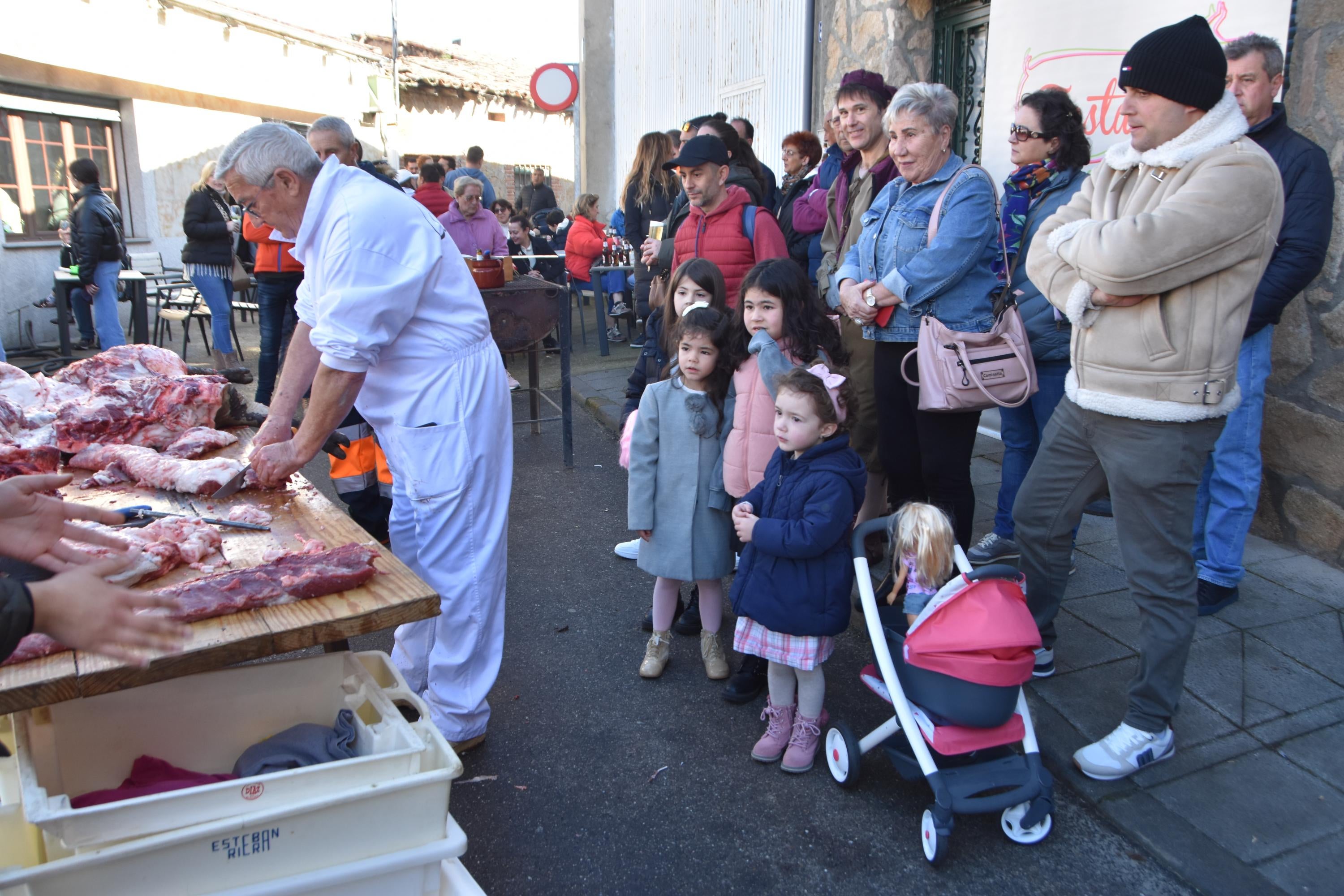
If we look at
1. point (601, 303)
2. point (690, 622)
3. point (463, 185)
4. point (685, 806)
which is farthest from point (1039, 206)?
point (601, 303)

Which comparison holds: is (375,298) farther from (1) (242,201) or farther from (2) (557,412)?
(2) (557,412)

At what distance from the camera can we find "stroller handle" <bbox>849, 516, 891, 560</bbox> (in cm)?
285

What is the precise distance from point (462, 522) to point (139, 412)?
5.12ft

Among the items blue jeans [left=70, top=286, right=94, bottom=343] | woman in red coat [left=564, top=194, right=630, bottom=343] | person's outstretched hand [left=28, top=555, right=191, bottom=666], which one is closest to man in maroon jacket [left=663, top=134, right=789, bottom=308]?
person's outstretched hand [left=28, top=555, right=191, bottom=666]

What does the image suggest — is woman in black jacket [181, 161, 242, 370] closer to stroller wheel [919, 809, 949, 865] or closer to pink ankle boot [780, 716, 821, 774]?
pink ankle boot [780, 716, 821, 774]

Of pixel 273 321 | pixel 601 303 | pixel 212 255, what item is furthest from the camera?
pixel 601 303

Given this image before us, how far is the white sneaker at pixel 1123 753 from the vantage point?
2855mm

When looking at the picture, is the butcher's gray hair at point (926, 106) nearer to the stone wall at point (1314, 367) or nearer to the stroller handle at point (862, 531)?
the stroller handle at point (862, 531)

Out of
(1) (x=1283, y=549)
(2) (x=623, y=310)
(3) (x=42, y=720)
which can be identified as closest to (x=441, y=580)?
(3) (x=42, y=720)

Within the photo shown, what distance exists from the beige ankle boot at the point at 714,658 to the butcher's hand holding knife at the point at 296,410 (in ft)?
5.46

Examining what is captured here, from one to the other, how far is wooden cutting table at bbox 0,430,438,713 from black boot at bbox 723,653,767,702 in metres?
1.53

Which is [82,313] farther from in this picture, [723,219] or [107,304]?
[723,219]

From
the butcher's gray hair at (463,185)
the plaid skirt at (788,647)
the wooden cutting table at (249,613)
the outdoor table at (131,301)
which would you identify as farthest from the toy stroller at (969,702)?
the outdoor table at (131,301)

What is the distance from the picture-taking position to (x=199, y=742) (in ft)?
7.95
